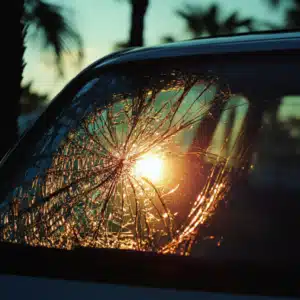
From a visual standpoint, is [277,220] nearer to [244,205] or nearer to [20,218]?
[244,205]

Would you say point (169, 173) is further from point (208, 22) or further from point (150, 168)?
point (208, 22)

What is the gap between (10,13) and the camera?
26.7ft

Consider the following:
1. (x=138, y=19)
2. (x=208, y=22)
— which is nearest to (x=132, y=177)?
(x=138, y=19)

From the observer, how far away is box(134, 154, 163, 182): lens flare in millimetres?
1938

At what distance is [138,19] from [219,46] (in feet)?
39.0

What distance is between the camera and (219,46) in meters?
1.90

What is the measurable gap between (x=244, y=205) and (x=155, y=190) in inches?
11.2

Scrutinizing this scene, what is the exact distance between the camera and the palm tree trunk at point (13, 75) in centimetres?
819

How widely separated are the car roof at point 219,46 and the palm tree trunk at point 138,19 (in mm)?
11543

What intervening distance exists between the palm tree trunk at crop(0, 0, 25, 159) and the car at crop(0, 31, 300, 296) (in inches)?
241

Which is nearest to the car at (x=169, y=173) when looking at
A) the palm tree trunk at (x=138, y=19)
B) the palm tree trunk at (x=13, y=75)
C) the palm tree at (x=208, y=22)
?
the palm tree trunk at (x=13, y=75)

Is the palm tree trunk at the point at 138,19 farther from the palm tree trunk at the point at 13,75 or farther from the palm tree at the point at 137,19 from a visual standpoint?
the palm tree trunk at the point at 13,75

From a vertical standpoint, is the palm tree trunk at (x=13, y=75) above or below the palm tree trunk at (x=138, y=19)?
below

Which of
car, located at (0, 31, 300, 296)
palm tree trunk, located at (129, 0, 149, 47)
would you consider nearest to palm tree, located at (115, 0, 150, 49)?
palm tree trunk, located at (129, 0, 149, 47)
